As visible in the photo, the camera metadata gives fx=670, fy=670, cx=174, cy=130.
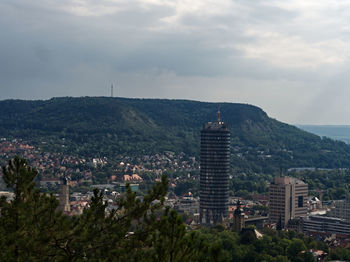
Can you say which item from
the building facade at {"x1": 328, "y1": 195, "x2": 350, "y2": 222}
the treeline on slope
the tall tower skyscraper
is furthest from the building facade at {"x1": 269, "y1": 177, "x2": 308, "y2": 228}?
the treeline on slope

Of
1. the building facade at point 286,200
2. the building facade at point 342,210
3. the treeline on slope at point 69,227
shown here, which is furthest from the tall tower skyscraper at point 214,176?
the treeline on slope at point 69,227

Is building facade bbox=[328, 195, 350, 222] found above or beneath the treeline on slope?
beneath

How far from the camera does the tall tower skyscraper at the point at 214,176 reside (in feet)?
365

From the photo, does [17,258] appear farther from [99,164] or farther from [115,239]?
[99,164]

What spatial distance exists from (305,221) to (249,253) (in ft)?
117

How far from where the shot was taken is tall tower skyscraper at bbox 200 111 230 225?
111 m

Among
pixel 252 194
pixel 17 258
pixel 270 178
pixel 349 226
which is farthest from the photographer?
pixel 270 178

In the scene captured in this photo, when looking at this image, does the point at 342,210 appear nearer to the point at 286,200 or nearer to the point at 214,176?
the point at 286,200

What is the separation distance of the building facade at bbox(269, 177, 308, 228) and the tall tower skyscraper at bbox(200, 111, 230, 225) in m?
8.58

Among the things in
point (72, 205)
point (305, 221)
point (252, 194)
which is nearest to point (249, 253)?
point (305, 221)

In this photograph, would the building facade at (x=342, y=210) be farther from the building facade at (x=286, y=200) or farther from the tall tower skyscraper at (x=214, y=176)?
the tall tower skyscraper at (x=214, y=176)

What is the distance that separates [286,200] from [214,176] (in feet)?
44.0

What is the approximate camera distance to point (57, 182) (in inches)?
6137

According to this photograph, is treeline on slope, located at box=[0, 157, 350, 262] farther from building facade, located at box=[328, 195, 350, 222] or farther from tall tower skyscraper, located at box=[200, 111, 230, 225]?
building facade, located at box=[328, 195, 350, 222]
